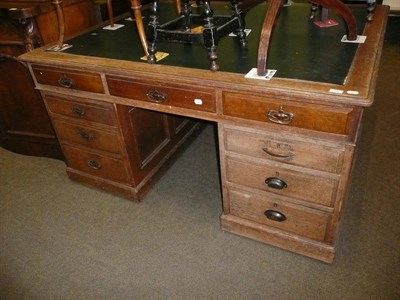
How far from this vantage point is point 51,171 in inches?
97.7

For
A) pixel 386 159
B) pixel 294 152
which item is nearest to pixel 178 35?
pixel 294 152

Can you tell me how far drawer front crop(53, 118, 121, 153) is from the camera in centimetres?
191

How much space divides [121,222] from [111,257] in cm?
25

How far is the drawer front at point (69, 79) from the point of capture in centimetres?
168

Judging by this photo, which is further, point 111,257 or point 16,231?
point 16,231

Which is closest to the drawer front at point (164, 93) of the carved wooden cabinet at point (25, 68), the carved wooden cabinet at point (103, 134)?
the carved wooden cabinet at point (103, 134)

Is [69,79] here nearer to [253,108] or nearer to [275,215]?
[253,108]

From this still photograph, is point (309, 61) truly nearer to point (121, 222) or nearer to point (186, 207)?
point (186, 207)

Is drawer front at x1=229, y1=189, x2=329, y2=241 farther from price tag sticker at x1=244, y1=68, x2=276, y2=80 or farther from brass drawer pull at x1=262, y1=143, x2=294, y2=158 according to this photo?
price tag sticker at x1=244, y1=68, x2=276, y2=80

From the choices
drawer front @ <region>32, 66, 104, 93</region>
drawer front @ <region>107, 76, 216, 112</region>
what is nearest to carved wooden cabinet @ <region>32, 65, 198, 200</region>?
drawer front @ <region>32, 66, 104, 93</region>

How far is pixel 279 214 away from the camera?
1.62 metres

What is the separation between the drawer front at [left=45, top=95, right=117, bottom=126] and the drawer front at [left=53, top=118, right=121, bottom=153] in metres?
0.07

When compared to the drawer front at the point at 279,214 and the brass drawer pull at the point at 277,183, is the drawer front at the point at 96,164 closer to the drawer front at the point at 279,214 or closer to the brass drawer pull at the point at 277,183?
the drawer front at the point at 279,214

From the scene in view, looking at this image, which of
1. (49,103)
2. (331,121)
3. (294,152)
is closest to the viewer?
(331,121)
